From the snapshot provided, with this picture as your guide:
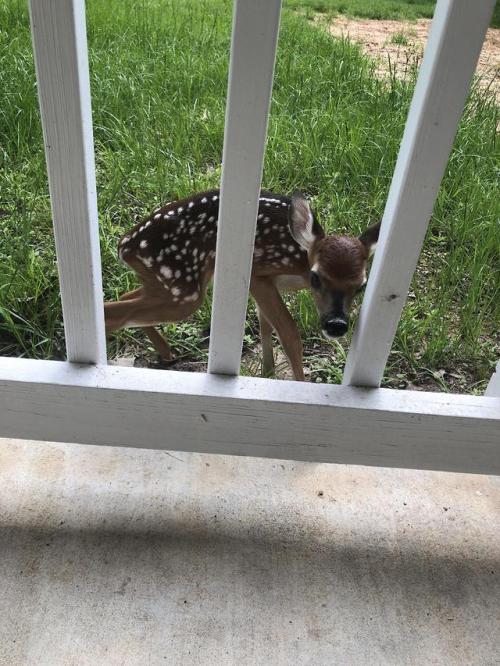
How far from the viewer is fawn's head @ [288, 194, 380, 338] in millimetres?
1577

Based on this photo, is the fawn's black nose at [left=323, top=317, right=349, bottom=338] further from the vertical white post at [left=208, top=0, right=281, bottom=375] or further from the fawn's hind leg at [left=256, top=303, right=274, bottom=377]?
the fawn's hind leg at [left=256, top=303, right=274, bottom=377]

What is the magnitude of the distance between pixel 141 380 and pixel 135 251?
0.54 metres

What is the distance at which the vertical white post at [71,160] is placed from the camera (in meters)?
1.04

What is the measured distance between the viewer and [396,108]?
11.6ft

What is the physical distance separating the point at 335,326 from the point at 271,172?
1.57 meters

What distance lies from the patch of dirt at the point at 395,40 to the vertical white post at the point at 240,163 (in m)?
3.50

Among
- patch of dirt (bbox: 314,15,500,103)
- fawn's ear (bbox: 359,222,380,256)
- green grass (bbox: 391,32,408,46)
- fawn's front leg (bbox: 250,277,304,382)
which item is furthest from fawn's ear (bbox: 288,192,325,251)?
green grass (bbox: 391,32,408,46)

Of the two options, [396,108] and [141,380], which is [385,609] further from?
[396,108]

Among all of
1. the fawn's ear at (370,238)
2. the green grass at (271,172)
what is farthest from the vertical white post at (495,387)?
the green grass at (271,172)

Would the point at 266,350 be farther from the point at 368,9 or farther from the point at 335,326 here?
the point at 368,9

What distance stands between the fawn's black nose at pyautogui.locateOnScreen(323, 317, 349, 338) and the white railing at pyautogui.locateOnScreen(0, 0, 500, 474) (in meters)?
0.13

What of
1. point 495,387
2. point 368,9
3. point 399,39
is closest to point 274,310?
point 495,387

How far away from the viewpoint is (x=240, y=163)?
1158 millimetres

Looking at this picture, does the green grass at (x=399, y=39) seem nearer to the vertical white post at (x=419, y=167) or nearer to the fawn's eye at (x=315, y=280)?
the fawn's eye at (x=315, y=280)
